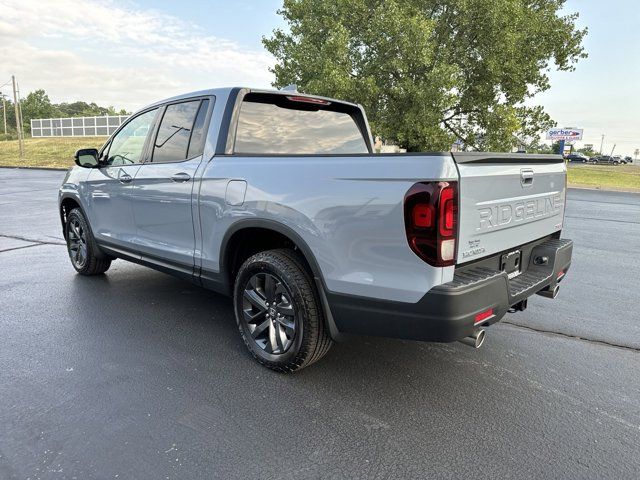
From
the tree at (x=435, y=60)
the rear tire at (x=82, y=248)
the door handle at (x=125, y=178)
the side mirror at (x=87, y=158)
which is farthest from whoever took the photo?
the tree at (x=435, y=60)

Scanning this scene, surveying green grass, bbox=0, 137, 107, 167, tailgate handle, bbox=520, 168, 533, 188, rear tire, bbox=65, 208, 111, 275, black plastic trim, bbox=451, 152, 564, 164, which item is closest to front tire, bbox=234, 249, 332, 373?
black plastic trim, bbox=451, 152, 564, 164

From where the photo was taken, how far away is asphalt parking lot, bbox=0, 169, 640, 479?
2311 millimetres

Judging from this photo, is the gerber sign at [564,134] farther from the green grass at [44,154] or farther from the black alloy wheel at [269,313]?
the black alloy wheel at [269,313]

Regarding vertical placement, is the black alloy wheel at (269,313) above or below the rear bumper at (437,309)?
below

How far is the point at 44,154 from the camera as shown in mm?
39062

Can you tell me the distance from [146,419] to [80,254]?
346cm

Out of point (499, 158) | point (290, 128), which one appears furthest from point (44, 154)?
point (499, 158)

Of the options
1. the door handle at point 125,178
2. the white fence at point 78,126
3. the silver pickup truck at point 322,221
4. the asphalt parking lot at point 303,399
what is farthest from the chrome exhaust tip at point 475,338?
the white fence at point 78,126

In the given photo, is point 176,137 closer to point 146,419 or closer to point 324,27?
point 146,419

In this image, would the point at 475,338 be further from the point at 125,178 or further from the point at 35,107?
the point at 35,107

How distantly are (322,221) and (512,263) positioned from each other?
1321mm

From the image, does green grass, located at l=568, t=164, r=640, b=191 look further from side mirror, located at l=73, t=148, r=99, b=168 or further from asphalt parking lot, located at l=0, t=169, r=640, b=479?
side mirror, located at l=73, t=148, r=99, b=168

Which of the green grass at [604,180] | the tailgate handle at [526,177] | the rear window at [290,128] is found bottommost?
the green grass at [604,180]

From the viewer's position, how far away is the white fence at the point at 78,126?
4647cm
